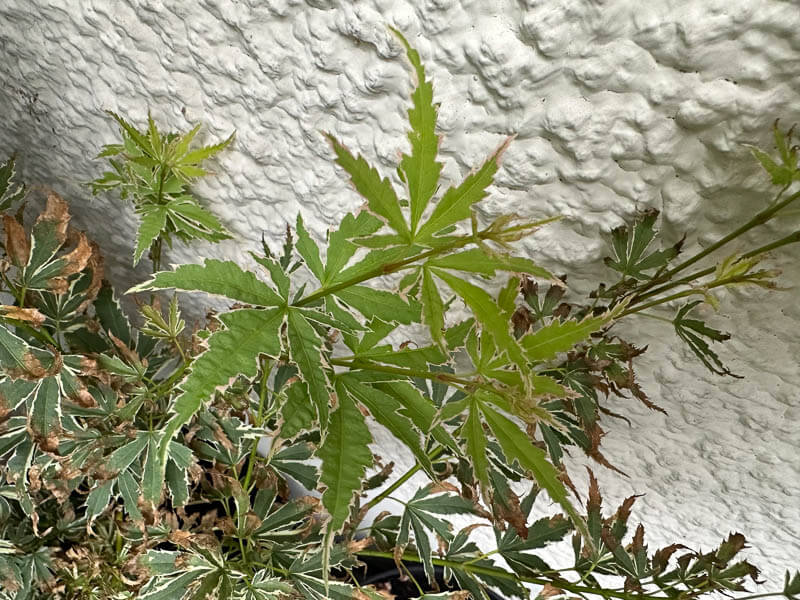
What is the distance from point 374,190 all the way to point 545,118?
0.25 meters

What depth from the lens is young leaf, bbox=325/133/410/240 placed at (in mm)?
396

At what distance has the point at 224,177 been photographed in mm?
810

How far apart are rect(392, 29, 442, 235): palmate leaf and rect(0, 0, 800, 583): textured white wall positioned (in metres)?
0.18

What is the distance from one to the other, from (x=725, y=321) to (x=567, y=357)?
0.60ft

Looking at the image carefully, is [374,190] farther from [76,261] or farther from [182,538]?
[182,538]

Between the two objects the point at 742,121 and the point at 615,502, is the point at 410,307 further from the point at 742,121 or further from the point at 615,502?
the point at 615,502

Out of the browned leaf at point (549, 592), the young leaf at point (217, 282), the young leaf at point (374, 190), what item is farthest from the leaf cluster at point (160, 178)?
the browned leaf at point (549, 592)

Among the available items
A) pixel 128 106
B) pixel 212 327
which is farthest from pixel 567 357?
pixel 128 106

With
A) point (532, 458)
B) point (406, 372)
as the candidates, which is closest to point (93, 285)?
point (406, 372)

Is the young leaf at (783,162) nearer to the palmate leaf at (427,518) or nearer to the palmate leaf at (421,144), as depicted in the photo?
the palmate leaf at (421,144)

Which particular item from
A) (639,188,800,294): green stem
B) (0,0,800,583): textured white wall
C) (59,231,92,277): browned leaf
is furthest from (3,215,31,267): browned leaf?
(639,188,800,294): green stem

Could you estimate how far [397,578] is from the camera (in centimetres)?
111

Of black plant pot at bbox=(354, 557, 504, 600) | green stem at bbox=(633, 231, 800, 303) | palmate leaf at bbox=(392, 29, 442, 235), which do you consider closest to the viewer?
palmate leaf at bbox=(392, 29, 442, 235)

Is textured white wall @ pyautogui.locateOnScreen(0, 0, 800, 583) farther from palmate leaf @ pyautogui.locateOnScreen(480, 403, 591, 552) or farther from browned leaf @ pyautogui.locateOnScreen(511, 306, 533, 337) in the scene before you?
palmate leaf @ pyautogui.locateOnScreen(480, 403, 591, 552)
